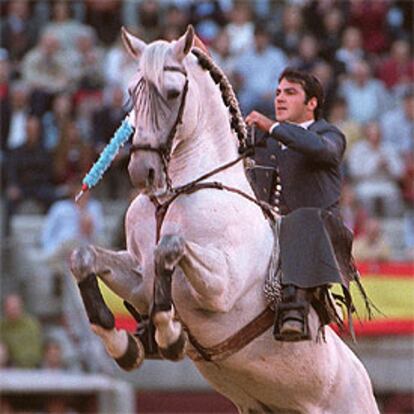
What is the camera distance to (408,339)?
57.7 feet

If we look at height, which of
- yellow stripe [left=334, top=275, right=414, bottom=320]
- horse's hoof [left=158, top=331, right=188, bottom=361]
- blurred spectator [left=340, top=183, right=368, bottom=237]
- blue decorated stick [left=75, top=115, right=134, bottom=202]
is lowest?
yellow stripe [left=334, top=275, right=414, bottom=320]

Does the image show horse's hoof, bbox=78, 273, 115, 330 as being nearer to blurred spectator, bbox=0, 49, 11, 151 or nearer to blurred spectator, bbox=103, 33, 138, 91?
blurred spectator, bbox=0, 49, 11, 151

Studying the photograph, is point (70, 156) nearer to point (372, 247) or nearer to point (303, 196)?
point (372, 247)

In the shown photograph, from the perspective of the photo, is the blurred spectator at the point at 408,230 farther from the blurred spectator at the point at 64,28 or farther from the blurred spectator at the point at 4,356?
the blurred spectator at the point at 4,356

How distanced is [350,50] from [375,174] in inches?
86.9

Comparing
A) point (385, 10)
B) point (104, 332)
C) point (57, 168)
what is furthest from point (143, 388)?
point (104, 332)

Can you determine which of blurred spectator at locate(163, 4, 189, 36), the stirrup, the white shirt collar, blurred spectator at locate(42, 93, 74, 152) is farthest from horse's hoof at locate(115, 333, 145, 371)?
blurred spectator at locate(163, 4, 189, 36)

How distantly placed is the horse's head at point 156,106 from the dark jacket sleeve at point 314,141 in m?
0.69

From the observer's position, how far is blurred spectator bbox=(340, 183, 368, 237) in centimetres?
1768

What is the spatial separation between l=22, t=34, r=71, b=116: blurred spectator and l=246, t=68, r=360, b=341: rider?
869cm

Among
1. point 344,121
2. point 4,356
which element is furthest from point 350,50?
point 4,356

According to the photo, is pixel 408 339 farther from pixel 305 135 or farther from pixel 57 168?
pixel 305 135

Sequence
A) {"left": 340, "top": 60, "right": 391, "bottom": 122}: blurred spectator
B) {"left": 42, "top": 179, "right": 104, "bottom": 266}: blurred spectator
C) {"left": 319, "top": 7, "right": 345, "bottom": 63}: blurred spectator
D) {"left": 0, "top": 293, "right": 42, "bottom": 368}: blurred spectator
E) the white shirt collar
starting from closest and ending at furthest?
→ the white shirt collar
{"left": 0, "top": 293, "right": 42, "bottom": 368}: blurred spectator
{"left": 42, "top": 179, "right": 104, "bottom": 266}: blurred spectator
{"left": 340, "top": 60, "right": 391, "bottom": 122}: blurred spectator
{"left": 319, "top": 7, "right": 345, "bottom": 63}: blurred spectator

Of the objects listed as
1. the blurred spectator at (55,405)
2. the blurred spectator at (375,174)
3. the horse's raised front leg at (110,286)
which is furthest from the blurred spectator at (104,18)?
the horse's raised front leg at (110,286)
